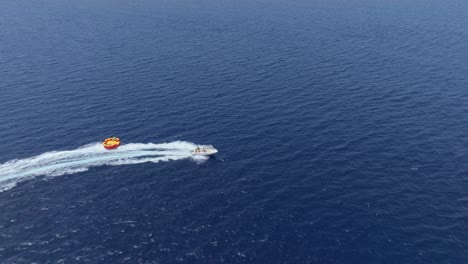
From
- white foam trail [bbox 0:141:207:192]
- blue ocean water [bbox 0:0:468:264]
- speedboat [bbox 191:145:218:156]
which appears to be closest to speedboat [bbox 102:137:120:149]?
white foam trail [bbox 0:141:207:192]

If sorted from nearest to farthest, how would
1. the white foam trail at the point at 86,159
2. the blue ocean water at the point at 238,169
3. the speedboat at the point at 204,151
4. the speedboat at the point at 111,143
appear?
the blue ocean water at the point at 238,169 → the white foam trail at the point at 86,159 → the speedboat at the point at 204,151 → the speedboat at the point at 111,143

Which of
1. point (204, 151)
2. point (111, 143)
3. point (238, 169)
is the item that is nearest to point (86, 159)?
point (111, 143)

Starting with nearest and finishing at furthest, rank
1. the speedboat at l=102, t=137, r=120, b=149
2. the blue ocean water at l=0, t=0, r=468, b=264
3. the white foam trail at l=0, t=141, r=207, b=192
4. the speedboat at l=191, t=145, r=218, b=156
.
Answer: the blue ocean water at l=0, t=0, r=468, b=264, the white foam trail at l=0, t=141, r=207, b=192, the speedboat at l=191, t=145, r=218, b=156, the speedboat at l=102, t=137, r=120, b=149

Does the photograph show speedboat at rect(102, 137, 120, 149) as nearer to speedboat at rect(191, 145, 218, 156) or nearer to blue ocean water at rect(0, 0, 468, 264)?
blue ocean water at rect(0, 0, 468, 264)

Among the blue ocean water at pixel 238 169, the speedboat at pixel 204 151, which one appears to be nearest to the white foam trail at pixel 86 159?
the blue ocean water at pixel 238 169

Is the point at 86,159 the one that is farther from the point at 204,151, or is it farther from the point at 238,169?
the point at 238,169

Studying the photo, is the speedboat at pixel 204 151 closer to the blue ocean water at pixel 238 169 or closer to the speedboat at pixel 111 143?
the blue ocean water at pixel 238 169

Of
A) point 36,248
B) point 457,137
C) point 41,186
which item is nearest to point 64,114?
point 41,186
